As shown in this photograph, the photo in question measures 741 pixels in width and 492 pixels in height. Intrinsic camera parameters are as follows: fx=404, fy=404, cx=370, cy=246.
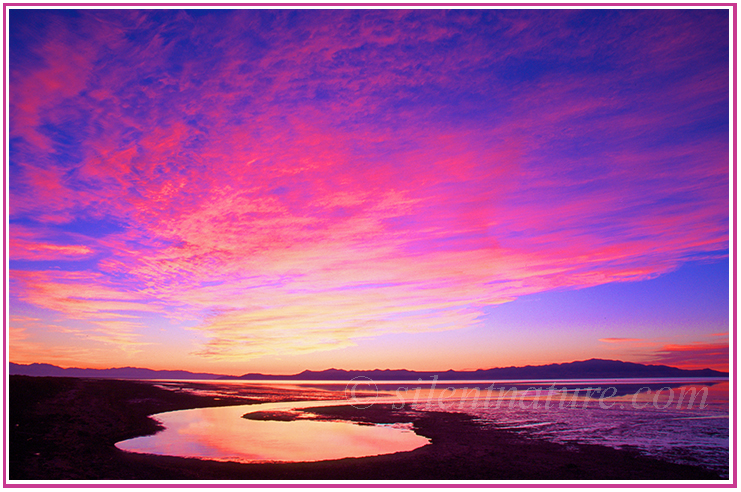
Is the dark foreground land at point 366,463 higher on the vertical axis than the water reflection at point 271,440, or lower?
higher

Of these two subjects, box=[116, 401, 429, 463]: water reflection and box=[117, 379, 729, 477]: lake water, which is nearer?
box=[116, 401, 429, 463]: water reflection

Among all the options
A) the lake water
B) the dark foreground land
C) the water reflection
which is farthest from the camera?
the lake water

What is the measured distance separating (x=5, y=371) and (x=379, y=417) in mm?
25820

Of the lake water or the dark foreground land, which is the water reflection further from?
the dark foreground land

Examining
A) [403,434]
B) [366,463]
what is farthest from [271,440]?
[403,434]

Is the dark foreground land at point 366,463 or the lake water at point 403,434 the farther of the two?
the lake water at point 403,434

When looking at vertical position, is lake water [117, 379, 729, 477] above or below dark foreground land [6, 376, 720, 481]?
below

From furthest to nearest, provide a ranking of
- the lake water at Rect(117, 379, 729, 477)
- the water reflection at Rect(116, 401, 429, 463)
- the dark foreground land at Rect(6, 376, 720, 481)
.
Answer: the lake water at Rect(117, 379, 729, 477)
the water reflection at Rect(116, 401, 429, 463)
the dark foreground land at Rect(6, 376, 720, 481)

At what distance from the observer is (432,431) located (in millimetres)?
26422

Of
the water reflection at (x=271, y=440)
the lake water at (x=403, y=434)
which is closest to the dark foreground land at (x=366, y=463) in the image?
the water reflection at (x=271, y=440)

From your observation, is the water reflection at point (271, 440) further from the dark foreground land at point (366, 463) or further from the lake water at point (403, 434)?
the dark foreground land at point (366, 463)

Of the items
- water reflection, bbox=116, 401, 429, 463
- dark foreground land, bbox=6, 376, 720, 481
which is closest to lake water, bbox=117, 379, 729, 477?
water reflection, bbox=116, 401, 429, 463
